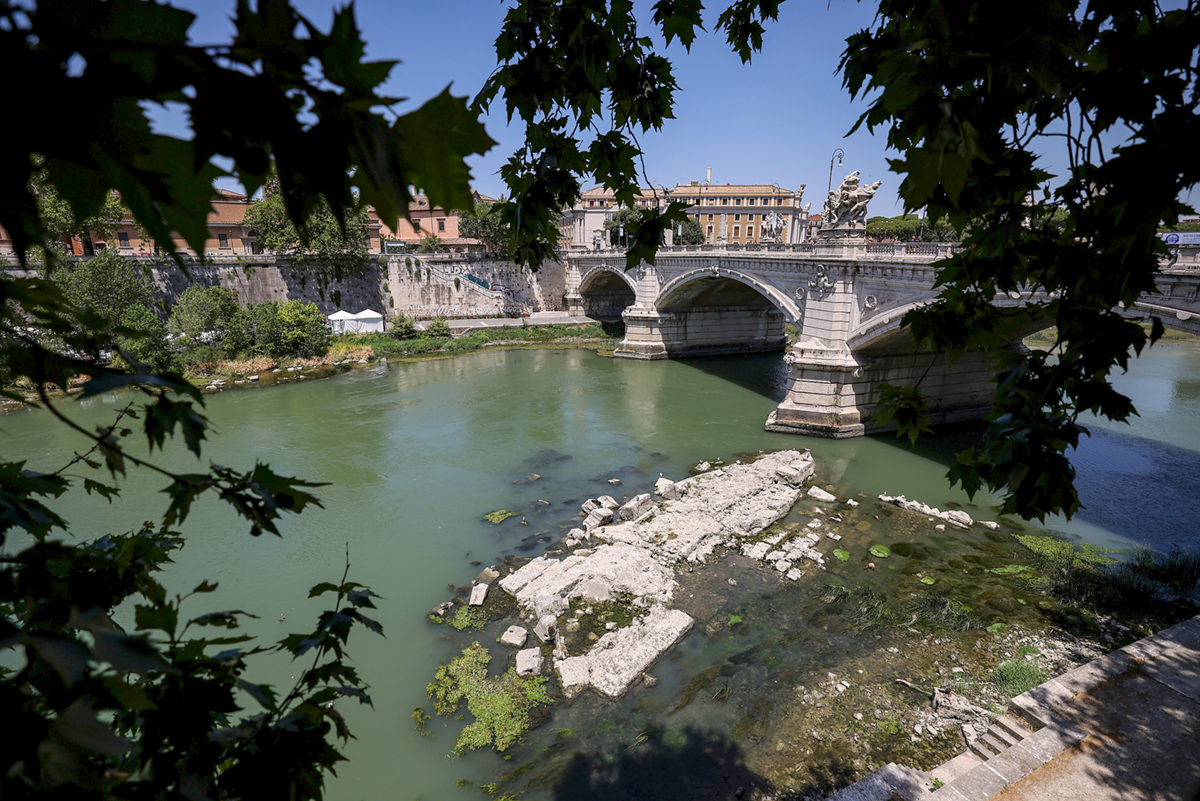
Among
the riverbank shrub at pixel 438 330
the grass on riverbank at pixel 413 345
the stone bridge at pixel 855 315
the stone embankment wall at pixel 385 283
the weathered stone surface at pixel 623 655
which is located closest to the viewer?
the weathered stone surface at pixel 623 655

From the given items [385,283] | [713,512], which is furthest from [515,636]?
[385,283]

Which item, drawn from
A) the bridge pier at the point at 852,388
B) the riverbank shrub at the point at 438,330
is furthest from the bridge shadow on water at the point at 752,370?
the riverbank shrub at the point at 438,330

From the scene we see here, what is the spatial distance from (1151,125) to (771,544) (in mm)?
9623

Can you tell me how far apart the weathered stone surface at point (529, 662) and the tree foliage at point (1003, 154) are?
19.8ft

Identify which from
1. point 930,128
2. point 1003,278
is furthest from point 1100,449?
point 930,128

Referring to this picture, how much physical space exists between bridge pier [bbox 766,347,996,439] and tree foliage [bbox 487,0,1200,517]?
1503cm

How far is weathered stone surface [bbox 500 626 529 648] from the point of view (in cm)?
780

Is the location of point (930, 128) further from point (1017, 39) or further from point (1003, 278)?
point (1003, 278)

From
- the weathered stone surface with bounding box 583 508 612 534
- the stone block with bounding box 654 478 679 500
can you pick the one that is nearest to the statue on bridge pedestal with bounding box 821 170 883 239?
the stone block with bounding box 654 478 679 500

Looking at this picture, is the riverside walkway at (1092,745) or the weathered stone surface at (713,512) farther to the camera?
the weathered stone surface at (713,512)

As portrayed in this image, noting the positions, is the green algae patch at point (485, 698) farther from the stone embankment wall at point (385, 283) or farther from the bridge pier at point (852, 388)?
the stone embankment wall at point (385, 283)

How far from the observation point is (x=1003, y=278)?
219cm

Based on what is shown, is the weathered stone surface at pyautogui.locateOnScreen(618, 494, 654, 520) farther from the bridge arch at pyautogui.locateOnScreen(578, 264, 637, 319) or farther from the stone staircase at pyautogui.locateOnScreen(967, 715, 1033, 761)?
the bridge arch at pyautogui.locateOnScreen(578, 264, 637, 319)

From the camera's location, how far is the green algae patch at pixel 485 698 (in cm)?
645
